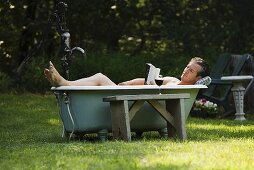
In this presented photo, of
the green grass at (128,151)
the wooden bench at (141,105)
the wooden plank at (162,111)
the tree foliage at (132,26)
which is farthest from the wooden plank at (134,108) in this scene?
the tree foliage at (132,26)

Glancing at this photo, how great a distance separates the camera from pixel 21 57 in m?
13.2

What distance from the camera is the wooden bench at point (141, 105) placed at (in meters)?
5.86

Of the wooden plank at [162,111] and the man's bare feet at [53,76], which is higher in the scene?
the man's bare feet at [53,76]

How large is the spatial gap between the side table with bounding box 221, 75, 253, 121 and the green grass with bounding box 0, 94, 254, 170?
69.2 inches

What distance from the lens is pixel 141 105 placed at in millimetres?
6051

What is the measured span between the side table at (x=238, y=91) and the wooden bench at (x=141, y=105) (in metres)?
3.30

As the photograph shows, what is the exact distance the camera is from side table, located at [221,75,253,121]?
9379 mm

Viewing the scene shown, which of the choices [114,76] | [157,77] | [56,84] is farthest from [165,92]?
[114,76]

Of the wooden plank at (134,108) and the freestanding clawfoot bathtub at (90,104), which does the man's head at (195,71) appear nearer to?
the freestanding clawfoot bathtub at (90,104)

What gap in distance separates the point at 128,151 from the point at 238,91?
4.93 m

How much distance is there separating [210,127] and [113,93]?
205 centimetres

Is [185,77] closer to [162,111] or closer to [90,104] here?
[162,111]

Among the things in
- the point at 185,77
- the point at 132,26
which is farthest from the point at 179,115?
the point at 132,26

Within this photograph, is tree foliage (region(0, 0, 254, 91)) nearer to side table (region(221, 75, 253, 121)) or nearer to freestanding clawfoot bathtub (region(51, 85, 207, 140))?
side table (region(221, 75, 253, 121))
